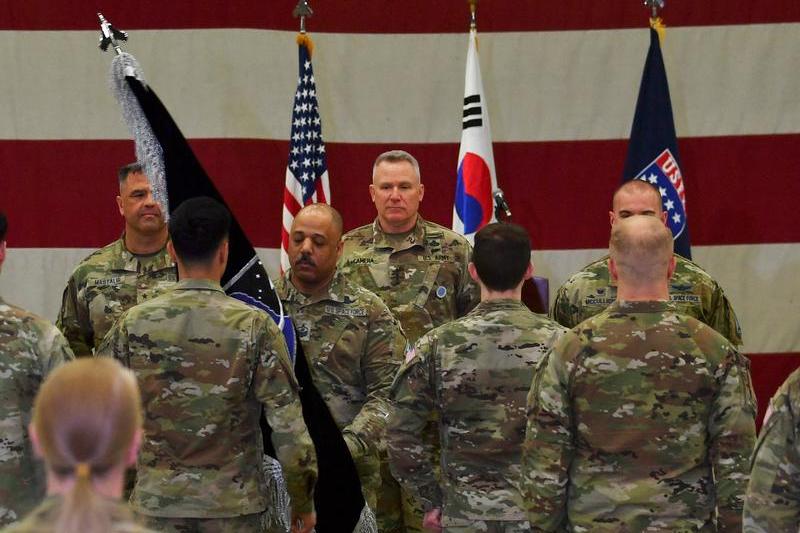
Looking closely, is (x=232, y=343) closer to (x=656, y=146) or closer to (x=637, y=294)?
(x=637, y=294)

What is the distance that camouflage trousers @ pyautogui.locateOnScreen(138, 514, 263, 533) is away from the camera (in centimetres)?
350

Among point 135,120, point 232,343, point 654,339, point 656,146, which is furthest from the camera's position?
point 656,146

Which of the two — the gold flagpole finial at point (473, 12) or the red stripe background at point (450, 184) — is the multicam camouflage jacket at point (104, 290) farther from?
the gold flagpole finial at point (473, 12)

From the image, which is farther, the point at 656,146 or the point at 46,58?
the point at 46,58

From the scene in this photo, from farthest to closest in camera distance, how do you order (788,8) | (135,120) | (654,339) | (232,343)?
1. (788,8)
2. (135,120)
3. (232,343)
4. (654,339)

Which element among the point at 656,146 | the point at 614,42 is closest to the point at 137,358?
the point at 656,146

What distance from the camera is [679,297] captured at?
465cm

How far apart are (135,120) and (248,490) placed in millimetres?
1217

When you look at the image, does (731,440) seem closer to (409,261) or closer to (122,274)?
(409,261)

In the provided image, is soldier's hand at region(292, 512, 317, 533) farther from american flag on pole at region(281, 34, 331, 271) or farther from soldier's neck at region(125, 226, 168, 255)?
american flag on pole at region(281, 34, 331, 271)

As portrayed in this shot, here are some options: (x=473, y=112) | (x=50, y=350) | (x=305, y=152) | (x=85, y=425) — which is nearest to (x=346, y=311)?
(x=50, y=350)

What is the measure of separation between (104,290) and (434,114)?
2002 mm

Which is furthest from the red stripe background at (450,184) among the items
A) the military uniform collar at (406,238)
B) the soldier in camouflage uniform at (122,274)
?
the soldier in camouflage uniform at (122,274)

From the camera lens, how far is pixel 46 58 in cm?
621
